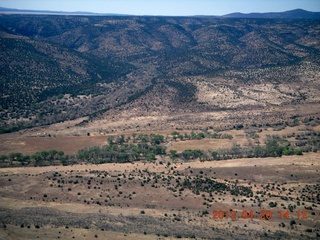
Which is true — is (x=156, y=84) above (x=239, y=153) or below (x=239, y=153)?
above

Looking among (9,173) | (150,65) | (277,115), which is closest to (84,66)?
(150,65)

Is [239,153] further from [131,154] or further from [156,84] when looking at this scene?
[156,84]

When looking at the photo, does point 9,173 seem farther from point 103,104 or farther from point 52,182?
point 103,104
